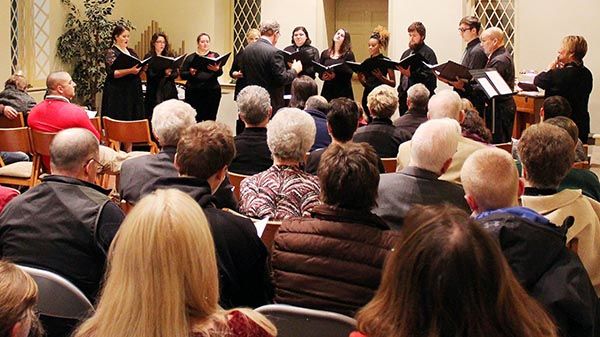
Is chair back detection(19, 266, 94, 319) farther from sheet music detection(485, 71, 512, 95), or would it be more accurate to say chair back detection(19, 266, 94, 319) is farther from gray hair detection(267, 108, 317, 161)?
sheet music detection(485, 71, 512, 95)

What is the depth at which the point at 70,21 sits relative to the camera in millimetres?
11055

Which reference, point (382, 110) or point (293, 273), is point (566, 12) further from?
point (293, 273)

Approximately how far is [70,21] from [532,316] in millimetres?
10242

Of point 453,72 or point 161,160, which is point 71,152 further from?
point 453,72

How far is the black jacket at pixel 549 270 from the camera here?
7.90 ft

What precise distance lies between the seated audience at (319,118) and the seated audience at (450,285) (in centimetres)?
366

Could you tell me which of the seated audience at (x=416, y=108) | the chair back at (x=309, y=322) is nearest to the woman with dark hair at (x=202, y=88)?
the seated audience at (x=416, y=108)

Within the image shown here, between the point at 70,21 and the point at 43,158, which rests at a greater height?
the point at 70,21

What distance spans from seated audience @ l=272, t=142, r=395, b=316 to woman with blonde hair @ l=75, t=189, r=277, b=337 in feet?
2.71

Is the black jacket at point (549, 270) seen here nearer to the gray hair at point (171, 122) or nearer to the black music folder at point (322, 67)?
the gray hair at point (171, 122)

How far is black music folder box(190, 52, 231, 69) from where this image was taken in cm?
887

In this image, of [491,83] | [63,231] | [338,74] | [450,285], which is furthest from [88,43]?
[450,285]

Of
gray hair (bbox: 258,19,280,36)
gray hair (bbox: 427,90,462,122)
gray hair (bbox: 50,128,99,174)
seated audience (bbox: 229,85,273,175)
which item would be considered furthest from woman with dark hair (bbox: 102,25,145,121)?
gray hair (bbox: 50,128,99,174)

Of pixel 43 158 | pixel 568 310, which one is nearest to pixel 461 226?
pixel 568 310
